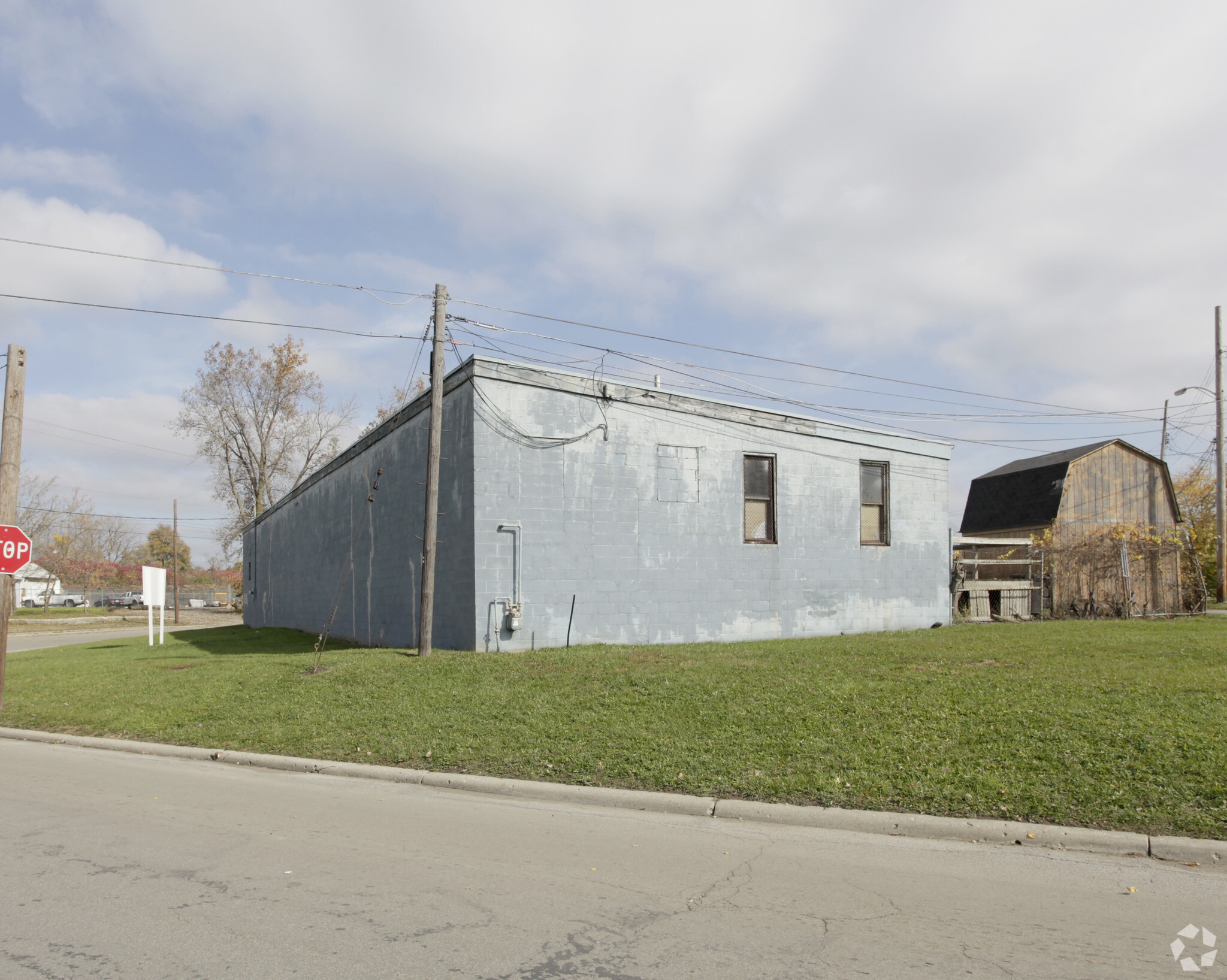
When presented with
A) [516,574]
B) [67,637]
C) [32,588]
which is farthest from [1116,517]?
[32,588]

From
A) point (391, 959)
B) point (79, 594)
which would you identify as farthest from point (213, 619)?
point (79, 594)

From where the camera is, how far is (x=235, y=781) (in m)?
7.60

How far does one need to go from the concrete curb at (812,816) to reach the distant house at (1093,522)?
54.7ft

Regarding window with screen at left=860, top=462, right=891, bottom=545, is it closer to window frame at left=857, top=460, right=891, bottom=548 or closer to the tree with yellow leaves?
window frame at left=857, top=460, right=891, bottom=548

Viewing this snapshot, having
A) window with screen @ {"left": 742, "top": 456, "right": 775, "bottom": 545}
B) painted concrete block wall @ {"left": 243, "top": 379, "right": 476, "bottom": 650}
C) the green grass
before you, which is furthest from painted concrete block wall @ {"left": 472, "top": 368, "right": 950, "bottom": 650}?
the green grass

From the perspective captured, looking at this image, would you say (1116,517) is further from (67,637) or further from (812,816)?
(67,637)

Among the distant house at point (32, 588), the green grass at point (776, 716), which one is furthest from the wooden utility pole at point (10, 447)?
the distant house at point (32, 588)

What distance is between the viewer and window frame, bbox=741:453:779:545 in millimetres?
15836

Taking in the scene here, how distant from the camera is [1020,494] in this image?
31.3 m

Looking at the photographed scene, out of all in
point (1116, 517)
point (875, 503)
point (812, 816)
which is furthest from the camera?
point (1116, 517)

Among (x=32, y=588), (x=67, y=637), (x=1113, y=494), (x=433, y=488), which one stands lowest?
(x=32, y=588)

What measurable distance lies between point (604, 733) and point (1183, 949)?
5.15 metres

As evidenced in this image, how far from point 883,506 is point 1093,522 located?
16.4 meters

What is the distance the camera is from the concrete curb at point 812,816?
5.45m
